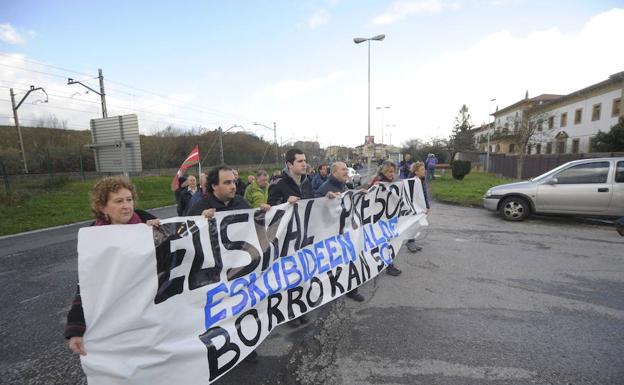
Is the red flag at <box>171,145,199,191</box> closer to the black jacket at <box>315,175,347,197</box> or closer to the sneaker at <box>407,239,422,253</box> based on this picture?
the black jacket at <box>315,175,347,197</box>

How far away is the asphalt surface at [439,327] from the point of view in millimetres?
2471

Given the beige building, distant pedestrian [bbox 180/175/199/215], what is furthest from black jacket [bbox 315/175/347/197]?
the beige building

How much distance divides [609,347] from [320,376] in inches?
102

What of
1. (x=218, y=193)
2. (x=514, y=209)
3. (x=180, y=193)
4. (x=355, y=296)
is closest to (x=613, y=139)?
(x=514, y=209)

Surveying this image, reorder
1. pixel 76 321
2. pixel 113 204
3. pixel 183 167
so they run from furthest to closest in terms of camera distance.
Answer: pixel 183 167, pixel 113 204, pixel 76 321

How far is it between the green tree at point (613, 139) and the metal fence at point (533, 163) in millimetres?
6897

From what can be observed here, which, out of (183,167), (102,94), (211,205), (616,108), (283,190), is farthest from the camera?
(616,108)

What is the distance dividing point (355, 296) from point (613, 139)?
32.2 meters

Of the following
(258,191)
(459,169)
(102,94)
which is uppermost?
(102,94)

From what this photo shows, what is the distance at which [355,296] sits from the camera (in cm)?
378

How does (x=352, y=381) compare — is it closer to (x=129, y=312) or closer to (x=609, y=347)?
(x=129, y=312)

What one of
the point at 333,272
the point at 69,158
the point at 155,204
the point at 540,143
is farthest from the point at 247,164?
the point at 333,272

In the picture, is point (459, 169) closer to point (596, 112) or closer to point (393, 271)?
point (393, 271)

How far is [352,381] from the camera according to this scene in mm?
2369
